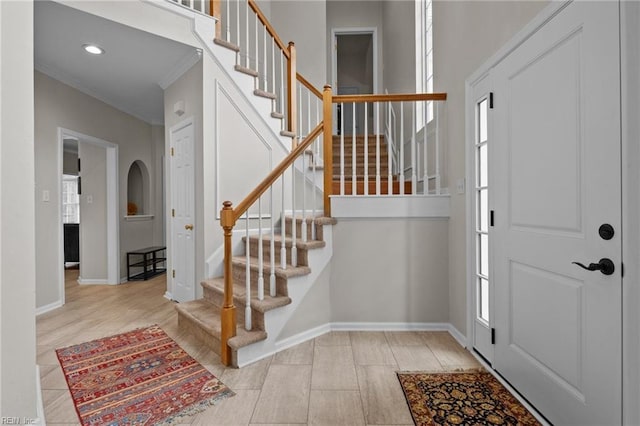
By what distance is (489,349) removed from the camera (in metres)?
2.15

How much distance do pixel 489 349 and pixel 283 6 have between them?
5632mm

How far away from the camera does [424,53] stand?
3.73 meters

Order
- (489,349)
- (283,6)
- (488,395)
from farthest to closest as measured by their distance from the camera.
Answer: (283,6), (489,349), (488,395)

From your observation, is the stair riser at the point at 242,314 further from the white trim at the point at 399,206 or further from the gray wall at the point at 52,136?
the gray wall at the point at 52,136

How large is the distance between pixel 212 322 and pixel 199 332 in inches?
8.1

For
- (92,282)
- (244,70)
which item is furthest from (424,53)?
(92,282)

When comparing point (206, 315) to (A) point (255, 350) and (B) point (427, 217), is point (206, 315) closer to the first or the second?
(A) point (255, 350)

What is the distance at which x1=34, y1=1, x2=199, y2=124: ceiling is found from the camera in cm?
265

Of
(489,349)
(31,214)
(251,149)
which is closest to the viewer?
(31,214)

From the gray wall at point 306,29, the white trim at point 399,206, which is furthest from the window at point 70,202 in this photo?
the white trim at point 399,206

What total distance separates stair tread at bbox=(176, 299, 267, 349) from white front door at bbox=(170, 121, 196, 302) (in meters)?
0.55

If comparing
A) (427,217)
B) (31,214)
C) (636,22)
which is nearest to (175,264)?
(31,214)

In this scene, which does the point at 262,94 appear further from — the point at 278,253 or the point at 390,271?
the point at 390,271

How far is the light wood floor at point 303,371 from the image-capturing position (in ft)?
5.55
